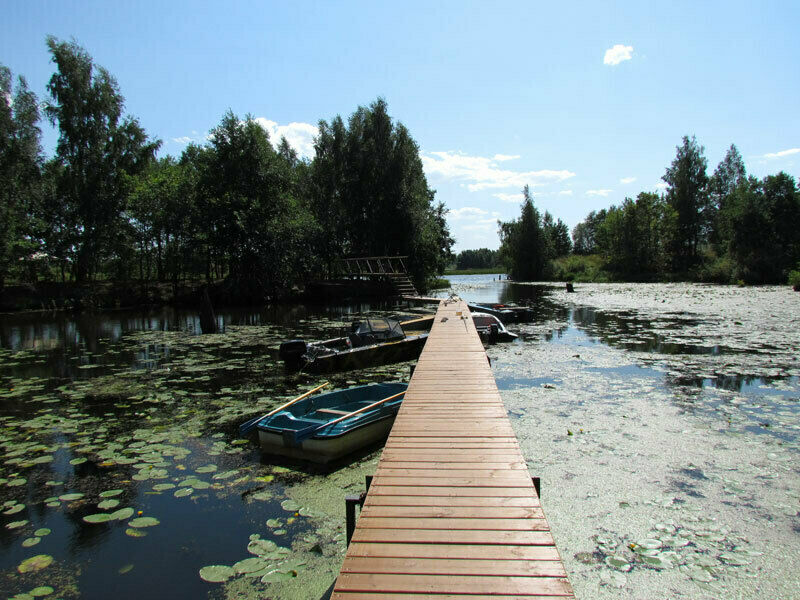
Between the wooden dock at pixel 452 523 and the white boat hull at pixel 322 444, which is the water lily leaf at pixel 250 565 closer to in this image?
the wooden dock at pixel 452 523

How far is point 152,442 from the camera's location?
6.81m

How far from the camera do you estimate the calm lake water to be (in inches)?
156

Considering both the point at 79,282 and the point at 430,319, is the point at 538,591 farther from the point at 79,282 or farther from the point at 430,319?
the point at 79,282

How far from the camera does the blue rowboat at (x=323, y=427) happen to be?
602cm

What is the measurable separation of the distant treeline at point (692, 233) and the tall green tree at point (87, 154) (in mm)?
49629

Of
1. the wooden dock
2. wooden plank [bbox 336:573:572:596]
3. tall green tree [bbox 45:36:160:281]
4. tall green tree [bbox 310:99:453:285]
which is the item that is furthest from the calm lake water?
tall green tree [bbox 310:99:453:285]

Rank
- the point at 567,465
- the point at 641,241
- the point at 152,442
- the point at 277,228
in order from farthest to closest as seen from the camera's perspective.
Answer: the point at 641,241
the point at 277,228
the point at 152,442
the point at 567,465

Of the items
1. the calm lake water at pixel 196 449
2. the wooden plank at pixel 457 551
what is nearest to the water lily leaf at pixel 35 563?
the calm lake water at pixel 196 449

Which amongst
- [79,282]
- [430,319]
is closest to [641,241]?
[430,319]

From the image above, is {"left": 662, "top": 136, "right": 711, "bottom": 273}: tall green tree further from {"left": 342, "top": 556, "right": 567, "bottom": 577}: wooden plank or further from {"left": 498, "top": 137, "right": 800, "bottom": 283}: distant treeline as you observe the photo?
{"left": 342, "top": 556, "right": 567, "bottom": 577}: wooden plank

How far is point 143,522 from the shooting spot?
4.67 m

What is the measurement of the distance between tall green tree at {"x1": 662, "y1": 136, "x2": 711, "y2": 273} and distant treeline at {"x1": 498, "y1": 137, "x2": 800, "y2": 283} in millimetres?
110

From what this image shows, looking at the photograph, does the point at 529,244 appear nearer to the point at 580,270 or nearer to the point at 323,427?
the point at 580,270

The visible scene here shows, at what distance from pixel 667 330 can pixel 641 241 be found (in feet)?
161
